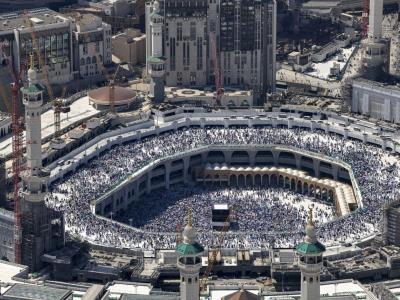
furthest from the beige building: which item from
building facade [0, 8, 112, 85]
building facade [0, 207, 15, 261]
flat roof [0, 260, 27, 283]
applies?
flat roof [0, 260, 27, 283]

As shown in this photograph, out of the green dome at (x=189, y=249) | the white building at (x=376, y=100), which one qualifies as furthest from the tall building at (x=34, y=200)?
the white building at (x=376, y=100)

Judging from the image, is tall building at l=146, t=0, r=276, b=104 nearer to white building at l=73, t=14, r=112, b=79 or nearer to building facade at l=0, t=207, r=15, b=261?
white building at l=73, t=14, r=112, b=79

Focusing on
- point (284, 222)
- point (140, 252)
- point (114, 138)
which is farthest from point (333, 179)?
point (140, 252)

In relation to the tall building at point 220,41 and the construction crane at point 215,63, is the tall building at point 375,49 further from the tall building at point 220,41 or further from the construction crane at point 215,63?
the construction crane at point 215,63

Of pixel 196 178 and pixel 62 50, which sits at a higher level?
pixel 62 50

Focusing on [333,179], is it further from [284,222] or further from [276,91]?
[276,91]

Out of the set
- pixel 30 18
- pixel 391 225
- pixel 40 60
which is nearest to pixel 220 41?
pixel 40 60

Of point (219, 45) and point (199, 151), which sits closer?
point (199, 151)

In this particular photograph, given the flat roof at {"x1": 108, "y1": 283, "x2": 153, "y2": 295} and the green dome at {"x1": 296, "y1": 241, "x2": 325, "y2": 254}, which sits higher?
the green dome at {"x1": 296, "y1": 241, "x2": 325, "y2": 254}
